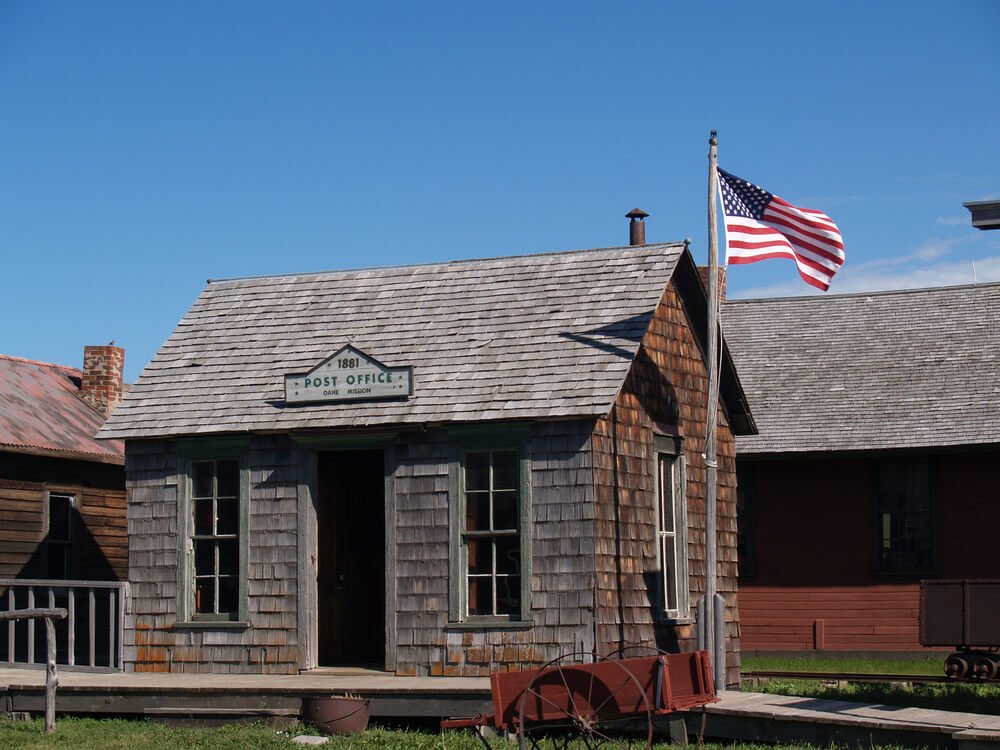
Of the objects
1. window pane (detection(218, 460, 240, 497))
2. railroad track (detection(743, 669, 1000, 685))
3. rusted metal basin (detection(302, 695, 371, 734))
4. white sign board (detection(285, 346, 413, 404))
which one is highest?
white sign board (detection(285, 346, 413, 404))

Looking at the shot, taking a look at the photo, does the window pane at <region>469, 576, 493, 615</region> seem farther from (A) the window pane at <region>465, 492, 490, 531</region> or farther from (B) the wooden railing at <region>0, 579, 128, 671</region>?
(B) the wooden railing at <region>0, 579, 128, 671</region>

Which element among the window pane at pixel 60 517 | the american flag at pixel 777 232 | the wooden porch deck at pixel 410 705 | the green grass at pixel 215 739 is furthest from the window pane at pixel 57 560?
the american flag at pixel 777 232

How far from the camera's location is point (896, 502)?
953 inches

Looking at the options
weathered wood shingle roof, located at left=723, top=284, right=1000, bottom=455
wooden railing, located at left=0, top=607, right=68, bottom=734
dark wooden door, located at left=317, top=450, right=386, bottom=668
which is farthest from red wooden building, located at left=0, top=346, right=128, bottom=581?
weathered wood shingle roof, located at left=723, top=284, right=1000, bottom=455

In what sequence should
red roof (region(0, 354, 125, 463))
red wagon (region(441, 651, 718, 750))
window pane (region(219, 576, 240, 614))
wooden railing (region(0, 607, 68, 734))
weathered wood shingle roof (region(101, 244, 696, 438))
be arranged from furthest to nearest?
red roof (region(0, 354, 125, 463))
window pane (region(219, 576, 240, 614))
weathered wood shingle roof (region(101, 244, 696, 438))
wooden railing (region(0, 607, 68, 734))
red wagon (region(441, 651, 718, 750))

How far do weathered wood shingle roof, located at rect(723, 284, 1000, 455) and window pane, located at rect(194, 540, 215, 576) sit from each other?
984 centimetres

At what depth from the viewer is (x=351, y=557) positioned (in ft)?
61.5

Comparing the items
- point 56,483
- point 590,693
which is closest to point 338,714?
point 590,693

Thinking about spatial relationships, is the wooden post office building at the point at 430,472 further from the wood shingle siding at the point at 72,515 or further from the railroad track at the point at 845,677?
the wood shingle siding at the point at 72,515

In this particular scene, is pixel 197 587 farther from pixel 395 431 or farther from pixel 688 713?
pixel 688 713

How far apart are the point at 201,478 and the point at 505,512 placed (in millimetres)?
3801

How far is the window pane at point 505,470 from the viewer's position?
647 inches

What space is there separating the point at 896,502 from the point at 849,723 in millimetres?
11500

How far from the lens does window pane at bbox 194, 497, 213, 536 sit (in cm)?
1773
